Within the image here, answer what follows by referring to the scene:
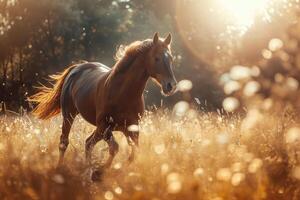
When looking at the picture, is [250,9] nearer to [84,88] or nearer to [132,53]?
[84,88]

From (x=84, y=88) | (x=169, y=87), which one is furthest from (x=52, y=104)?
(x=169, y=87)

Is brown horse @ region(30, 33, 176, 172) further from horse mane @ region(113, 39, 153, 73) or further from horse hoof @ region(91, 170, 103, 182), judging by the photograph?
horse hoof @ region(91, 170, 103, 182)

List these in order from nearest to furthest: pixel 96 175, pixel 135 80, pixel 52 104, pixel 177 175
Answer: pixel 177 175 < pixel 96 175 < pixel 135 80 < pixel 52 104

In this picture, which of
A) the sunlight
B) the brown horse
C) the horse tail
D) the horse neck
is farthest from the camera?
the sunlight

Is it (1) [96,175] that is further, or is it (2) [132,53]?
(2) [132,53]

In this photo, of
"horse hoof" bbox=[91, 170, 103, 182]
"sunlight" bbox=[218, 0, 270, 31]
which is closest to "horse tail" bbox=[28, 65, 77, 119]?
"horse hoof" bbox=[91, 170, 103, 182]

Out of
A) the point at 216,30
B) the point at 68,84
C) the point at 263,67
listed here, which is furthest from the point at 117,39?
the point at 68,84

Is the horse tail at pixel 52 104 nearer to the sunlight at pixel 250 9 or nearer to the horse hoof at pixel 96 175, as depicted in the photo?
the horse hoof at pixel 96 175

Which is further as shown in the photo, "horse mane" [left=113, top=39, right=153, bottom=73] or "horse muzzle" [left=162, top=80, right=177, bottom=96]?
"horse mane" [left=113, top=39, right=153, bottom=73]

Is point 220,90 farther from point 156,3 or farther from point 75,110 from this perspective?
point 75,110

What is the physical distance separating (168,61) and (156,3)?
31.9 m

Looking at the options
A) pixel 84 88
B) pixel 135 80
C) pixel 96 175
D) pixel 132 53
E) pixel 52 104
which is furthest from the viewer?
pixel 52 104

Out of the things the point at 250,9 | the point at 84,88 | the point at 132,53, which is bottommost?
the point at 84,88

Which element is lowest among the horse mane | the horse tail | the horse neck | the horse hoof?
the horse tail
